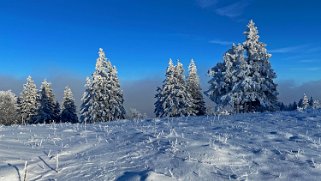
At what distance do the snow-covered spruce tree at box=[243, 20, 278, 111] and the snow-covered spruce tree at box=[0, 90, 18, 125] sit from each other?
5244 centimetres

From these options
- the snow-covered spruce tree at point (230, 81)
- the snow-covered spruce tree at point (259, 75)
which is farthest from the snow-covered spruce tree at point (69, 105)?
the snow-covered spruce tree at point (259, 75)

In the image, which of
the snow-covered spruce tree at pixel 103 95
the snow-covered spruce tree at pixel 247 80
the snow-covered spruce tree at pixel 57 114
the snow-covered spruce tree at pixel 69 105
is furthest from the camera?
the snow-covered spruce tree at pixel 69 105

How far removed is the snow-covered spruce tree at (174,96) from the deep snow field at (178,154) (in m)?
42.9

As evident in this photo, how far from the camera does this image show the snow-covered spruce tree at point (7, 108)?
79.1 meters

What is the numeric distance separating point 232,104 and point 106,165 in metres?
32.5

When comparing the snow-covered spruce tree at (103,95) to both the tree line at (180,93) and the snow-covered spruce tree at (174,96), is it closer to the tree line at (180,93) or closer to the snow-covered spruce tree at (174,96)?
the tree line at (180,93)

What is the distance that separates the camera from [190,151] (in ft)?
27.2

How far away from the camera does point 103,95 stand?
2069 inches

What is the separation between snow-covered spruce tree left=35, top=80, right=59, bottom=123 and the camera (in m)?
63.5

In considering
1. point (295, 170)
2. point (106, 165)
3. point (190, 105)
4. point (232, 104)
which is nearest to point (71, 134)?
point (106, 165)

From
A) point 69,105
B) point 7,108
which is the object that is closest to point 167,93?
point 69,105

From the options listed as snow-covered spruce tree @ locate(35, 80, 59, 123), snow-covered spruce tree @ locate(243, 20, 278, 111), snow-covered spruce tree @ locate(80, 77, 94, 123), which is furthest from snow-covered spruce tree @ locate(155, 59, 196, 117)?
snow-covered spruce tree @ locate(35, 80, 59, 123)

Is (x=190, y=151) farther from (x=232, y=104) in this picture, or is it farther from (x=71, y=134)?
(x=232, y=104)

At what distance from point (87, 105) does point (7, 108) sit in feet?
118
